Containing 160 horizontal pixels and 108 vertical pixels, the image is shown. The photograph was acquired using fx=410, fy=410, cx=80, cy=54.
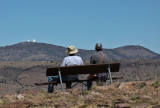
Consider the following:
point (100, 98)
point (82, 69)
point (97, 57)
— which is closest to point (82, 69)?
point (82, 69)

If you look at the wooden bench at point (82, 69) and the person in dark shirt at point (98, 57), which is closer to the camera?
the wooden bench at point (82, 69)

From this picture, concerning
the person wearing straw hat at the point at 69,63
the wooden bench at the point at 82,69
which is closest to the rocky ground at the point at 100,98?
the wooden bench at the point at 82,69

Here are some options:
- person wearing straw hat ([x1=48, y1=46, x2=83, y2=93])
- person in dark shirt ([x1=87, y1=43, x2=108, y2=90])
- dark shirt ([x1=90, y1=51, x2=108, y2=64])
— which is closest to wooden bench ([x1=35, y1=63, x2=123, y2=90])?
person wearing straw hat ([x1=48, y1=46, x2=83, y2=93])

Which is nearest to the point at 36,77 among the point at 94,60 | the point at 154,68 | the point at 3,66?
the point at 3,66

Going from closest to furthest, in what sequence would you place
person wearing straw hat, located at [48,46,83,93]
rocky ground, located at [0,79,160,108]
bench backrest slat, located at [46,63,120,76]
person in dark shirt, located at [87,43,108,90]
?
rocky ground, located at [0,79,160,108]
bench backrest slat, located at [46,63,120,76]
person wearing straw hat, located at [48,46,83,93]
person in dark shirt, located at [87,43,108,90]

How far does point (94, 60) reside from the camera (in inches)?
487

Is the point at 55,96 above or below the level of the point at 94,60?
below

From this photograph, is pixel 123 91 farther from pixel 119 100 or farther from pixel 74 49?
pixel 74 49

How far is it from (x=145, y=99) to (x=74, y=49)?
431 centimetres

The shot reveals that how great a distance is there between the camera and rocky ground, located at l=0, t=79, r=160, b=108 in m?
7.77

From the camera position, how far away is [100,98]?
841 cm

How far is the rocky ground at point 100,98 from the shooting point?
7766 mm

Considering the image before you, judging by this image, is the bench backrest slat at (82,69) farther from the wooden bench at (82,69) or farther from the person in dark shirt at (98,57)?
the person in dark shirt at (98,57)

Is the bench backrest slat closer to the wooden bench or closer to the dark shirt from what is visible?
the wooden bench
